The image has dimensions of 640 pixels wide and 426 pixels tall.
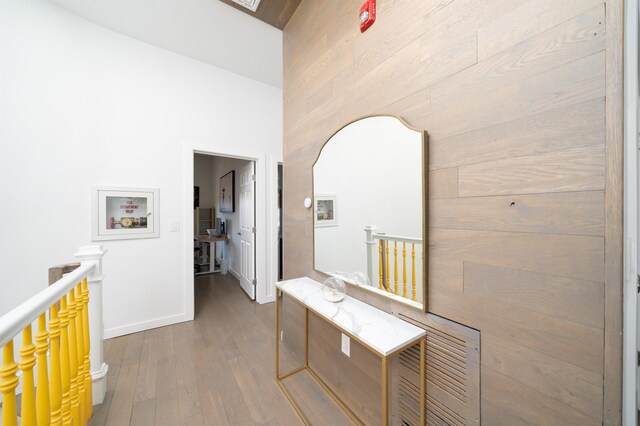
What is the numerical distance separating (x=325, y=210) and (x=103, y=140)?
2.38 metres

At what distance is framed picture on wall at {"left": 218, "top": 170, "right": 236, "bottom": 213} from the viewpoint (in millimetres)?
4234

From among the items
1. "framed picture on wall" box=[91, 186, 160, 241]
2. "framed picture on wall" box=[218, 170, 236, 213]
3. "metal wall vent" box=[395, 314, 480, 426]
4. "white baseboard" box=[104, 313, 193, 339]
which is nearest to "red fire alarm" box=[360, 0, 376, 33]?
"metal wall vent" box=[395, 314, 480, 426]

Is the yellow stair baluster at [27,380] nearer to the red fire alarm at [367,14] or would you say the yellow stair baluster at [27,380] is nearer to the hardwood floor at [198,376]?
the hardwood floor at [198,376]

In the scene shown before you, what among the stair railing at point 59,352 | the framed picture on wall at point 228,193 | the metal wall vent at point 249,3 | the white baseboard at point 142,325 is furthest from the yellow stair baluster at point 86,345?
the framed picture on wall at point 228,193

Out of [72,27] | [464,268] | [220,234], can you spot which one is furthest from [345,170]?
[220,234]

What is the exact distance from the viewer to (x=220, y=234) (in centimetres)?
493

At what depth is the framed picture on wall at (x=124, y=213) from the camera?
226 cm

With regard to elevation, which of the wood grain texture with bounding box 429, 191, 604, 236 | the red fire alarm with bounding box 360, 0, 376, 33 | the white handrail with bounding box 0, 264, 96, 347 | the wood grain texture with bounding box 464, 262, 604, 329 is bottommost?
the white handrail with bounding box 0, 264, 96, 347

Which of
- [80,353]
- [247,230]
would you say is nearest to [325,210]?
[80,353]

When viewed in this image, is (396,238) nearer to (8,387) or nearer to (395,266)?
(395,266)

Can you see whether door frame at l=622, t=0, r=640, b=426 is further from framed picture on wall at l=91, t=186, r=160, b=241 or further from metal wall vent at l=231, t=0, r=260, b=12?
framed picture on wall at l=91, t=186, r=160, b=241

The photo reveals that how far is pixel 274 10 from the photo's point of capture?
197cm

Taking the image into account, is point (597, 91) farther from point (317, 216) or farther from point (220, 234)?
point (220, 234)

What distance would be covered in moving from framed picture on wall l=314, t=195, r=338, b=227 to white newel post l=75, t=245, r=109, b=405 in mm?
1489
